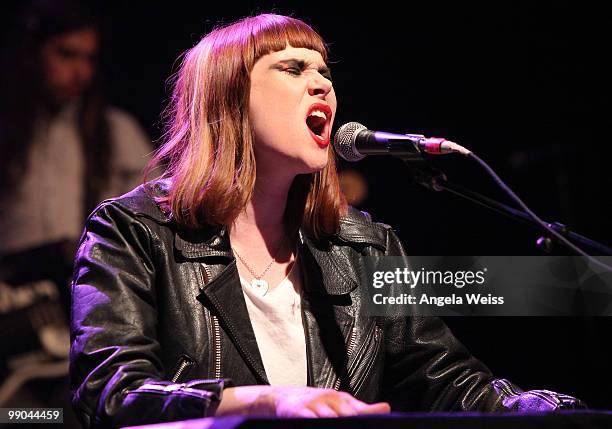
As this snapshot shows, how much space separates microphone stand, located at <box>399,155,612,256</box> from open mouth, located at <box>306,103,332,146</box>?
1.53 ft

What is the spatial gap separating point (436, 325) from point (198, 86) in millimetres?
1223

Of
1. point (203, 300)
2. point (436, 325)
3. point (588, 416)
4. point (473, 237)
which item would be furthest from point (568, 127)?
point (588, 416)

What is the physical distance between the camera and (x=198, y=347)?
2.28 meters

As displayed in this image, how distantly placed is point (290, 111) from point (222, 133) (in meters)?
0.25

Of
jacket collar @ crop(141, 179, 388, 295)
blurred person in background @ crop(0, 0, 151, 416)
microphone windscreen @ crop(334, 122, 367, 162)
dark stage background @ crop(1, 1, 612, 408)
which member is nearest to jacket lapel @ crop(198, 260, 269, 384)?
jacket collar @ crop(141, 179, 388, 295)

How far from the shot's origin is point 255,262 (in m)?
2.64

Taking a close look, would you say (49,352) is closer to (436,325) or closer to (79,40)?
(79,40)

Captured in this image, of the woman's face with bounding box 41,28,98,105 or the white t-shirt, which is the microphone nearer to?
the white t-shirt

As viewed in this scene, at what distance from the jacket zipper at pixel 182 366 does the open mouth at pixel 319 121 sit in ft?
2.80

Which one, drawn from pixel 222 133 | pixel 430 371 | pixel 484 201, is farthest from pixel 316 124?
pixel 430 371

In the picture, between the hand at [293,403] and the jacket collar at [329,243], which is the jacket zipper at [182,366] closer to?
the jacket collar at [329,243]

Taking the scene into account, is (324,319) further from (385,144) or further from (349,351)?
(385,144)

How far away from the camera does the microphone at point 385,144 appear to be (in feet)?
6.88

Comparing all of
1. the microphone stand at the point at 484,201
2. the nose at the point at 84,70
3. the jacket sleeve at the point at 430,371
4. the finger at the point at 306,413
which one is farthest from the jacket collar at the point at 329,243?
the nose at the point at 84,70
